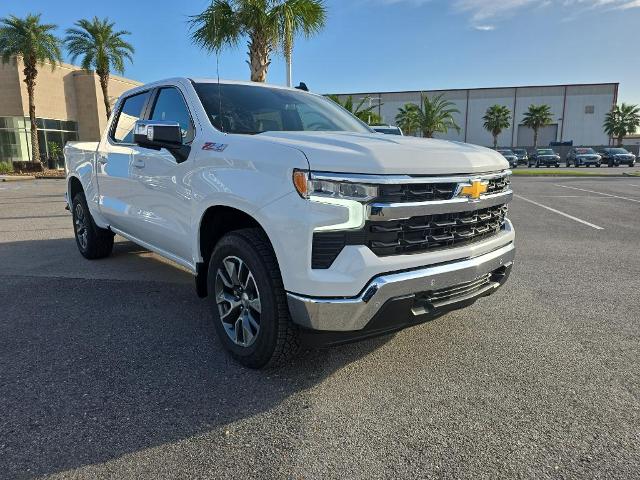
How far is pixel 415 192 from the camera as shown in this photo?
2.67 meters

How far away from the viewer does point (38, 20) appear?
26.0m

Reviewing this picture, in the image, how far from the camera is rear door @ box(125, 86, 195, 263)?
3559 millimetres

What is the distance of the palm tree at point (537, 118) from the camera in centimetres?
6850

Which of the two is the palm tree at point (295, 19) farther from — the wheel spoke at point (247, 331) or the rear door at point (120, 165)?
the wheel spoke at point (247, 331)

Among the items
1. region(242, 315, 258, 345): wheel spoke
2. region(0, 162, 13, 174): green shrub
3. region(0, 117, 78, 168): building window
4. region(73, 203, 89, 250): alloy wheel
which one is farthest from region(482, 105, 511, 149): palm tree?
region(242, 315, 258, 345): wheel spoke

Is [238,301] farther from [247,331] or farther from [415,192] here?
[415,192]

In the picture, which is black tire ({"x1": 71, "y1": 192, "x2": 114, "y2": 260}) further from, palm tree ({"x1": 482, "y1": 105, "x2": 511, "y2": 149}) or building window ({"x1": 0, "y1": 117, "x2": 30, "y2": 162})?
palm tree ({"x1": 482, "y1": 105, "x2": 511, "y2": 149})

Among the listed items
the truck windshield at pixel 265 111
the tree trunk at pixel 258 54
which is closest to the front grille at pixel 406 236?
the truck windshield at pixel 265 111

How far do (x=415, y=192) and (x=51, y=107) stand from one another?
3644cm

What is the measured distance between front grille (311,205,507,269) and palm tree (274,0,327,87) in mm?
10337

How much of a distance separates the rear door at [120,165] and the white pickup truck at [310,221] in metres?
0.70

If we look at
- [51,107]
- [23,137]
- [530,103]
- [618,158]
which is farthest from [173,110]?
[530,103]

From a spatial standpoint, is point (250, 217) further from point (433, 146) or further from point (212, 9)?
point (212, 9)

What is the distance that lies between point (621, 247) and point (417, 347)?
5.07 m
